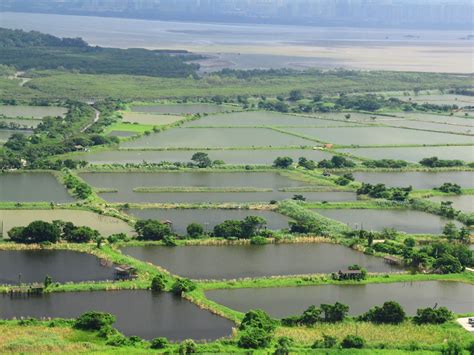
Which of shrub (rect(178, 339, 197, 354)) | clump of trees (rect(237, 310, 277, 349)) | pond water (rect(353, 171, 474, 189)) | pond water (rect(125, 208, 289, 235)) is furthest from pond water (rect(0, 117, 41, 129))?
shrub (rect(178, 339, 197, 354))

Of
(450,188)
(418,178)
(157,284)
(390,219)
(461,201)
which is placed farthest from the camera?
(418,178)

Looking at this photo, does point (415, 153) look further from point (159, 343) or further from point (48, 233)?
point (159, 343)

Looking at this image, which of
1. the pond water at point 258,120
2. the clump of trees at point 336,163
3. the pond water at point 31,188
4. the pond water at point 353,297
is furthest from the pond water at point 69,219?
the pond water at point 258,120

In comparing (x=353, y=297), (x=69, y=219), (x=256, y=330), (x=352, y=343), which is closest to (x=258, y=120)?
(x=69, y=219)

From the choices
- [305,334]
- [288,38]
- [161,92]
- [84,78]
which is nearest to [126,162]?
[305,334]

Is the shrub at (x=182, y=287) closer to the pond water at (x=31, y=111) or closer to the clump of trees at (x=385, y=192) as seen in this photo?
the clump of trees at (x=385, y=192)
